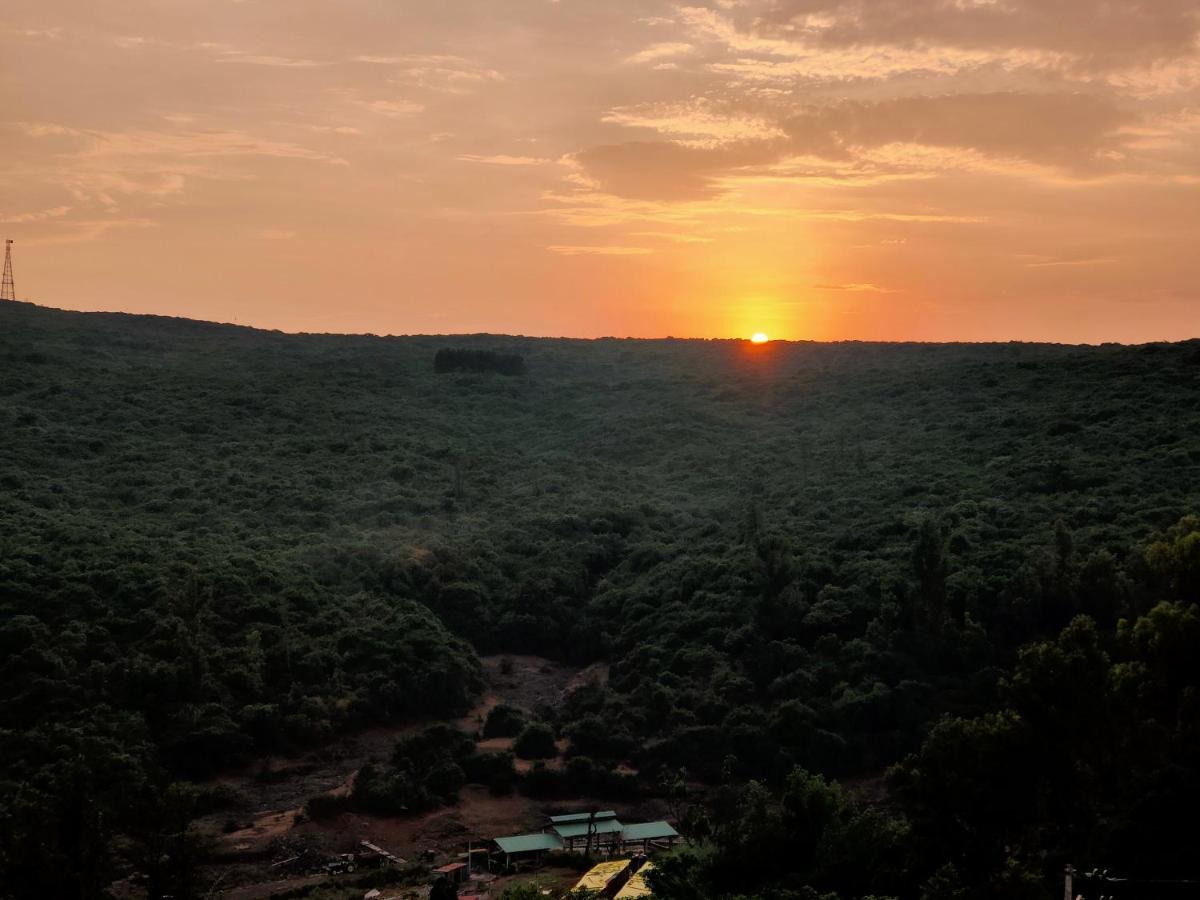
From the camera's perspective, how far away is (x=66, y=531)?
5181 cm

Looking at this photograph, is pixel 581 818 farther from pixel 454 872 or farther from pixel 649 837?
pixel 454 872

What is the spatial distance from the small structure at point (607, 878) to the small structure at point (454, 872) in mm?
3182

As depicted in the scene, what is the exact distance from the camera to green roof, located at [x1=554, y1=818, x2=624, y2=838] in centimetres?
3497

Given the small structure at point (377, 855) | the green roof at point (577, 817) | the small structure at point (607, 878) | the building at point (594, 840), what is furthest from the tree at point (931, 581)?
the small structure at point (377, 855)

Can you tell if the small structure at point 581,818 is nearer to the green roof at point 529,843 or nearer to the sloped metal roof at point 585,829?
the sloped metal roof at point 585,829

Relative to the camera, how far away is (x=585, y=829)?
3547 cm

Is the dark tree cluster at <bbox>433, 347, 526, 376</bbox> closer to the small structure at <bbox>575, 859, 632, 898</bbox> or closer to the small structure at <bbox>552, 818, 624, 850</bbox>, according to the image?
the small structure at <bbox>552, 818, 624, 850</bbox>

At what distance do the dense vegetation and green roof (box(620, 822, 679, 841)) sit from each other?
4.32 ft

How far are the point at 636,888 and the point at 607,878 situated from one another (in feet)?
8.13

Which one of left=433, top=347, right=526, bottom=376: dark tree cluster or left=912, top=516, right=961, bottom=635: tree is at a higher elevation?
left=433, top=347, right=526, bottom=376: dark tree cluster

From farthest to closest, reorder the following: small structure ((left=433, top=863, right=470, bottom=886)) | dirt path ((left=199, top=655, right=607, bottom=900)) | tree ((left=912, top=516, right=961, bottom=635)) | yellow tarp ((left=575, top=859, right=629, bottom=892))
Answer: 1. tree ((left=912, top=516, right=961, bottom=635))
2. dirt path ((left=199, top=655, right=607, bottom=900))
3. small structure ((left=433, top=863, right=470, bottom=886))
4. yellow tarp ((left=575, top=859, right=629, bottom=892))

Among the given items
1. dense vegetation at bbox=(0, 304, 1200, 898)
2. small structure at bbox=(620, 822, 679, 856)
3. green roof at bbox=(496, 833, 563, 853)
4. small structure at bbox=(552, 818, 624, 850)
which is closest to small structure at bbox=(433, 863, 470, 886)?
green roof at bbox=(496, 833, 563, 853)

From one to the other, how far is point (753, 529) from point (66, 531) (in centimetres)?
2856

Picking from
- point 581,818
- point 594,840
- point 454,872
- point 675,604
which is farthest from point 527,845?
point 675,604
